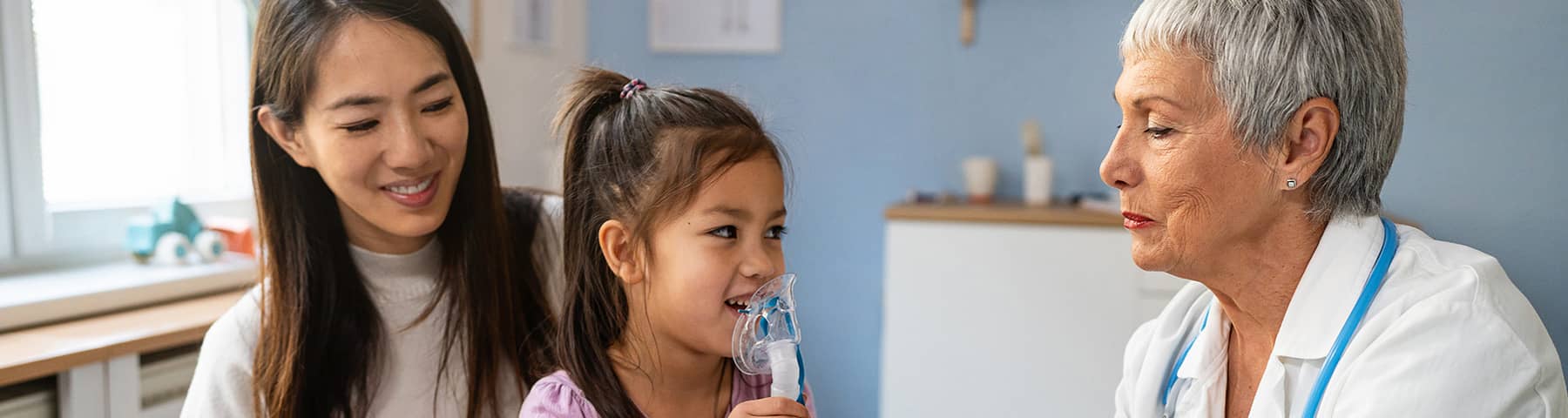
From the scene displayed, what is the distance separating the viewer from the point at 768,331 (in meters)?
1.26

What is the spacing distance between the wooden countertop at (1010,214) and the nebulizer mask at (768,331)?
1.72 m

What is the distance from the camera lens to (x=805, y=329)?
12.4 ft

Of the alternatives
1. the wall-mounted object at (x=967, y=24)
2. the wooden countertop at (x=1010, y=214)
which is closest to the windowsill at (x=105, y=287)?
the wooden countertop at (x=1010, y=214)

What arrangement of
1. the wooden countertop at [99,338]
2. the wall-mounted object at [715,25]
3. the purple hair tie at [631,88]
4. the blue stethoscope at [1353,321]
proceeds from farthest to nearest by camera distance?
the wall-mounted object at [715,25], the wooden countertop at [99,338], the purple hair tie at [631,88], the blue stethoscope at [1353,321]

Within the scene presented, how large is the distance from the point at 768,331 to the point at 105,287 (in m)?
1.45

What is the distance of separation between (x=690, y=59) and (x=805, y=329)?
0.98 m

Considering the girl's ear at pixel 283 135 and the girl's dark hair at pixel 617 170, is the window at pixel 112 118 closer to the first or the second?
the girl's ear at pixel 283 135

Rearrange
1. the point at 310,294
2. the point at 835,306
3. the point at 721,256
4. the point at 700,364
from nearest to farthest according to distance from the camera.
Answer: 1. the point at 721,256
2. the point at 700,364
3. the point at 310,294
4. the point at 835,306

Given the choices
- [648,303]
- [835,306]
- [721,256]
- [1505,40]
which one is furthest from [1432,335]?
[835,306]

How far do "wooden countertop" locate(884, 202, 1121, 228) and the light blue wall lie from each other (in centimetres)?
18

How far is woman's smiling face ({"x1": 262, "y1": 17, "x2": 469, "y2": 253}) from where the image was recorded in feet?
4.75

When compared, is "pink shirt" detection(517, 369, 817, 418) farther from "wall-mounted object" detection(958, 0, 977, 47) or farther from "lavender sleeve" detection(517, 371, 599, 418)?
"wall-mounted object" detection(958, 0, 977, 47)

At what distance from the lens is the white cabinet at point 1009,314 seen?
2842 millimetres

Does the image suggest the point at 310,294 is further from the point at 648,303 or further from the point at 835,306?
the point at 835,306
